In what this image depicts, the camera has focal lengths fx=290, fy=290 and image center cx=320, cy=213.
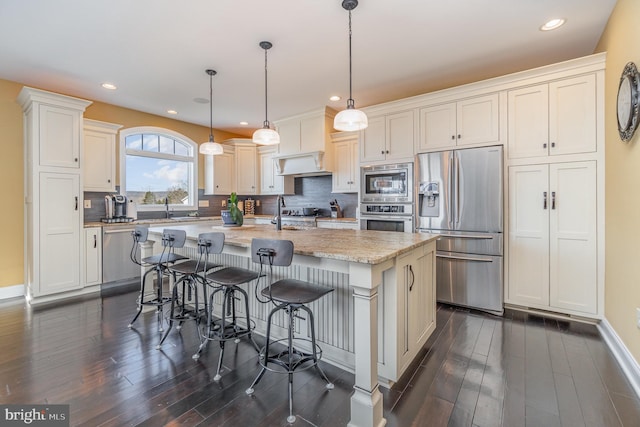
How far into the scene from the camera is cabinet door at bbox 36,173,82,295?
11.4ft

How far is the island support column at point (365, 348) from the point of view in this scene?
1.50 metres

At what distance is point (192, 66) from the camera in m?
3.24

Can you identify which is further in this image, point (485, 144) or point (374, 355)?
point (485, 144)

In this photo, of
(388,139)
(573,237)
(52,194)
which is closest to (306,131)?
(388,139)

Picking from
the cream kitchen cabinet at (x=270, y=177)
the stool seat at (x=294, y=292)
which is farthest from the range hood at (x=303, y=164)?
the stool seat at (x=294, y=292)

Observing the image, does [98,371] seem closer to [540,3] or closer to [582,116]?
[540,3]

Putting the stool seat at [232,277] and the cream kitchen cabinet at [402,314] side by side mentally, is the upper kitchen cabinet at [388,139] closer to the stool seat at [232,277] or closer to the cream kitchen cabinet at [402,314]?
the cream kitchen cabinet at [402,314]

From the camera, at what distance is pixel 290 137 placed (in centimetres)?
507

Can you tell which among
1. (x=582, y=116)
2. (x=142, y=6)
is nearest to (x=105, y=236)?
(x=142, y=6)

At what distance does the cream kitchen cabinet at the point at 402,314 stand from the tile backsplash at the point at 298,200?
2.94 m

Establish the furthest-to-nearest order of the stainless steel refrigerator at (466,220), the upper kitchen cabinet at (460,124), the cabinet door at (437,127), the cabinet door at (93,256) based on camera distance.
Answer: the cabinet door at (93,256) < the cabinet door at (437,127) < the upper kitchen cabinet at (460,124) < the stainless steel refrigerator at (466,220)

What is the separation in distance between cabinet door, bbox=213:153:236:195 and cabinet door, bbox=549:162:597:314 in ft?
16.8

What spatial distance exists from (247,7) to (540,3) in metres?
2.26

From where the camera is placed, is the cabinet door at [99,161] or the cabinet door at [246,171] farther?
the cabinet door at [246,171]
